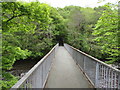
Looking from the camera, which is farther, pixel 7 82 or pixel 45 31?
pixel 45 31

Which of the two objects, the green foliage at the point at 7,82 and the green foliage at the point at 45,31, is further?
the green foliage at the point at 45,31

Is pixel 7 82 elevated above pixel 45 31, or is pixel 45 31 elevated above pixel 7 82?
pixel 45 31

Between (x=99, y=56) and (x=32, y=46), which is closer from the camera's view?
(x=32, y=46)

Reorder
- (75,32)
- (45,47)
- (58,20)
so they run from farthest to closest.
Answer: (58,20) < (75,32) < (45,47)

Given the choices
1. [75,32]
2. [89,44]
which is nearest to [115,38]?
[89,44]

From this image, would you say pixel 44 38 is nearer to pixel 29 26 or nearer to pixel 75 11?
pixel 75 11

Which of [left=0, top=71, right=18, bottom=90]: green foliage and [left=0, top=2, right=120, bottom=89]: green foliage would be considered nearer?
[left=0, top=71, right=18, bottom=90]: green foliage

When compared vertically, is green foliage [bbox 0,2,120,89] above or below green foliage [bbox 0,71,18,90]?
above

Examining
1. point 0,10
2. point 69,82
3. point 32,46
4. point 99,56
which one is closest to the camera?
point 69,82

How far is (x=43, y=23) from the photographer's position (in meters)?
8.30

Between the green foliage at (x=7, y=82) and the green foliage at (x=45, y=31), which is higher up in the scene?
the green foliage at (x=45, y=31)

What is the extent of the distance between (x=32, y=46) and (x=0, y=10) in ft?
53.2

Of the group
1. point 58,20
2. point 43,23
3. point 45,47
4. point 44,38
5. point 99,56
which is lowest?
point 99,56

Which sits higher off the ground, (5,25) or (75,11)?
(75,11)
